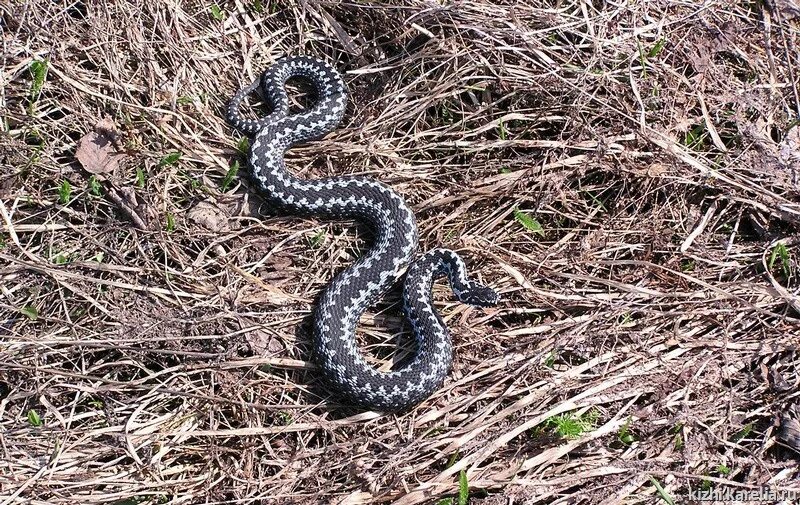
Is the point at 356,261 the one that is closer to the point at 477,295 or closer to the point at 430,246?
the point at 430,246

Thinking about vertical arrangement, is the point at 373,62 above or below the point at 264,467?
above

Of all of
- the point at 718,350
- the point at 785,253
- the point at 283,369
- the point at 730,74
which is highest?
the point at 730,74

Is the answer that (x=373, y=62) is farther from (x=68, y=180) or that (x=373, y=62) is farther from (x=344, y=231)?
(x=68, y=180)

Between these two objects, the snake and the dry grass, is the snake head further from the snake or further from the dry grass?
the dry grass

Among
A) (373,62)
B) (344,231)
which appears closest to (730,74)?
(373,62)

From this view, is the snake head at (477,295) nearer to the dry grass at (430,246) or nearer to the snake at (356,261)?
the snake at (356,261)

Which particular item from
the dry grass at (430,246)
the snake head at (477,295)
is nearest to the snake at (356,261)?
the snake head at (477,295)

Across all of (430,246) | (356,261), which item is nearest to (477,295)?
(430,246)
